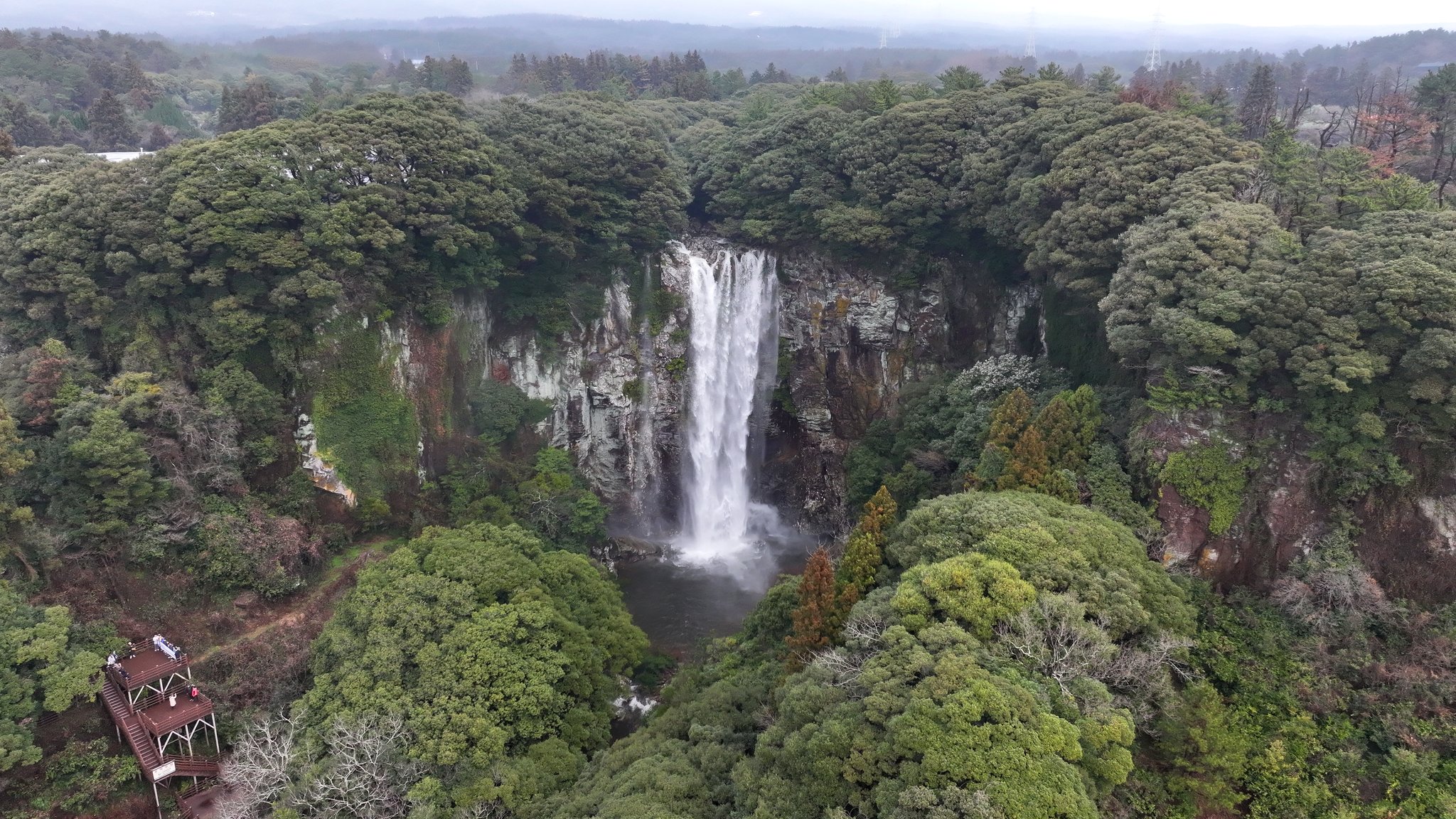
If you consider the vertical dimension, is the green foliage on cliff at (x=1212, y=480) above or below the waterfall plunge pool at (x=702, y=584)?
above

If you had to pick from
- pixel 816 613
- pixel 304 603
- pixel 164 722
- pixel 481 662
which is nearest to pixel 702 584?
pixel 481 662

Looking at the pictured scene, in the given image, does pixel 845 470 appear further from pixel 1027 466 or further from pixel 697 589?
pixel 1027 466

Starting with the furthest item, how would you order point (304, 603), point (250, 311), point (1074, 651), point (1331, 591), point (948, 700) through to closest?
point (250, 311) → point (304, 603) → point (1331, 591) → point (1074, 651) → point (948, 700)

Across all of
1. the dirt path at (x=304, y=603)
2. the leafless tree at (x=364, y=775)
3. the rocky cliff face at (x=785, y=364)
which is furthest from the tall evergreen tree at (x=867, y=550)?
the dirt path at (x=304, y=603)

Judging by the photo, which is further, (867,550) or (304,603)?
(304,603)

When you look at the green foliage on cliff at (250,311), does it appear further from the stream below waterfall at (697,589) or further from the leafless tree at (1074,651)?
the leafless tree at (1074,651)

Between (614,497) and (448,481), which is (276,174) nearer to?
(448,481)
